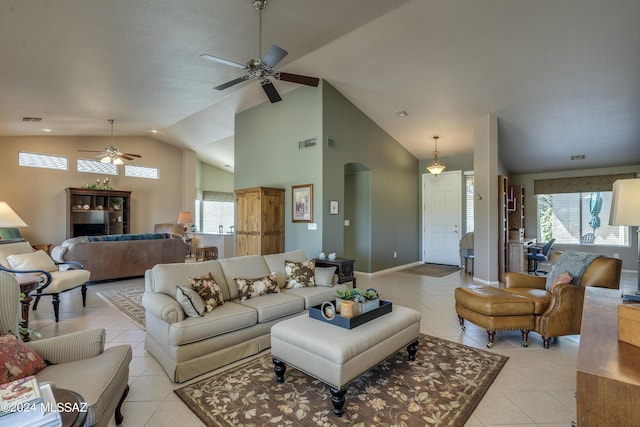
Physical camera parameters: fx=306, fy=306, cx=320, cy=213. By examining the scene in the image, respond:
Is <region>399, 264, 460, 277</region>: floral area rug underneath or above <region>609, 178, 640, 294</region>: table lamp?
underneath

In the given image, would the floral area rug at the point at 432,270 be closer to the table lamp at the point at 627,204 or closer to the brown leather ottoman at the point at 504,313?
the brown leather ottoman at the point at 504,313

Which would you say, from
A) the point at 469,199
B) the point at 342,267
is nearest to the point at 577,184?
the point at 469,199

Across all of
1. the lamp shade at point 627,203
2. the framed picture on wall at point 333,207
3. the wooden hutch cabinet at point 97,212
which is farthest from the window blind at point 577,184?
the wooden hutch cabinet at point 97,212

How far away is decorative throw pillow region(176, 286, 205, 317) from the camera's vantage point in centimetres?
260

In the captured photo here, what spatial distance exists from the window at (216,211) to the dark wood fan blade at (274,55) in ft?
27.0

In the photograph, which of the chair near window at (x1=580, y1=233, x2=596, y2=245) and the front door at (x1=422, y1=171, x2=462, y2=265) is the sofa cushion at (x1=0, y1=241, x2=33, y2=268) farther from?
the chair near window at (x1=580, y1=233, x2=596, y2=245)

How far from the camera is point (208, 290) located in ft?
9.39

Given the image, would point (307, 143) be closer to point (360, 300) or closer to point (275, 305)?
point (275, 305)

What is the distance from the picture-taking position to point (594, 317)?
1.64m

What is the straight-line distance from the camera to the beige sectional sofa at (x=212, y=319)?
8.02 ft

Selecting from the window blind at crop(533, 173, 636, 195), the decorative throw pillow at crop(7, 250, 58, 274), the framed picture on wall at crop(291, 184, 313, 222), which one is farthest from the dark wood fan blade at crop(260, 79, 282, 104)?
the window blind at crop(533, 173, 636, 195)

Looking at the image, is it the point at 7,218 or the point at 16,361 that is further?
the point at 7,218

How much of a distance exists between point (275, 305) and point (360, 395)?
1.18 meters

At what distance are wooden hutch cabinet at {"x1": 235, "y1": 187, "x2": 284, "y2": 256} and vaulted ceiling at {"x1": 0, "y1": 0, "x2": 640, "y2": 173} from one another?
2.03 metres
